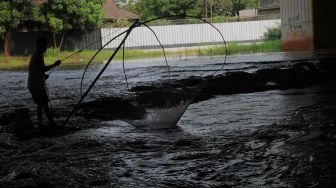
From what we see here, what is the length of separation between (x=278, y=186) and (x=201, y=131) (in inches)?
121

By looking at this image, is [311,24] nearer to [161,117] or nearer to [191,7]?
[191,7]

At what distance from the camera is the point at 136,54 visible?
123 ft

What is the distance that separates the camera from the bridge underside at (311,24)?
27.0 meters

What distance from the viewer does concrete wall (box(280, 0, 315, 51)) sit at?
91.5 ft

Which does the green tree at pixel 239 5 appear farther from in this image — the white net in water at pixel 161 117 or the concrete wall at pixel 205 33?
the white net in water at pixel 161 117

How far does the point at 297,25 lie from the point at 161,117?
2320 cm

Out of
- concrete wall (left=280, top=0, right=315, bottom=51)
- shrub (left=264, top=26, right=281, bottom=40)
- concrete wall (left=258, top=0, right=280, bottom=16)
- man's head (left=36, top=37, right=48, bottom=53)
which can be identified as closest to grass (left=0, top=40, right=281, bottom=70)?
concrete wall (left=280, top=0, right=315, bottom=51)

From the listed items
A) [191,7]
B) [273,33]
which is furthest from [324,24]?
[191,7]

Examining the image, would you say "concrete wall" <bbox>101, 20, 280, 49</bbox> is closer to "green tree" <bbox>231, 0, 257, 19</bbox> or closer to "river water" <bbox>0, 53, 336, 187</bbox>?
"green tree" <bbox>231, 0, 257, 19</bbox>

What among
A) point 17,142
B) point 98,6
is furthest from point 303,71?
point 98,6

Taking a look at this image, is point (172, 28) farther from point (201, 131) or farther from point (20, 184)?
point (20, 184)

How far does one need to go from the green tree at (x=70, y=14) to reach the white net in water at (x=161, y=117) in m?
28.1

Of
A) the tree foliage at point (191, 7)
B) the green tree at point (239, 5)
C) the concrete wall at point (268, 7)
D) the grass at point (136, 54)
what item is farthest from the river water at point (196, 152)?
the green tree at point (239, 5)

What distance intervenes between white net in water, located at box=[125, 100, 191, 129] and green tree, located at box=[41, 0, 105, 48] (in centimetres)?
2808
